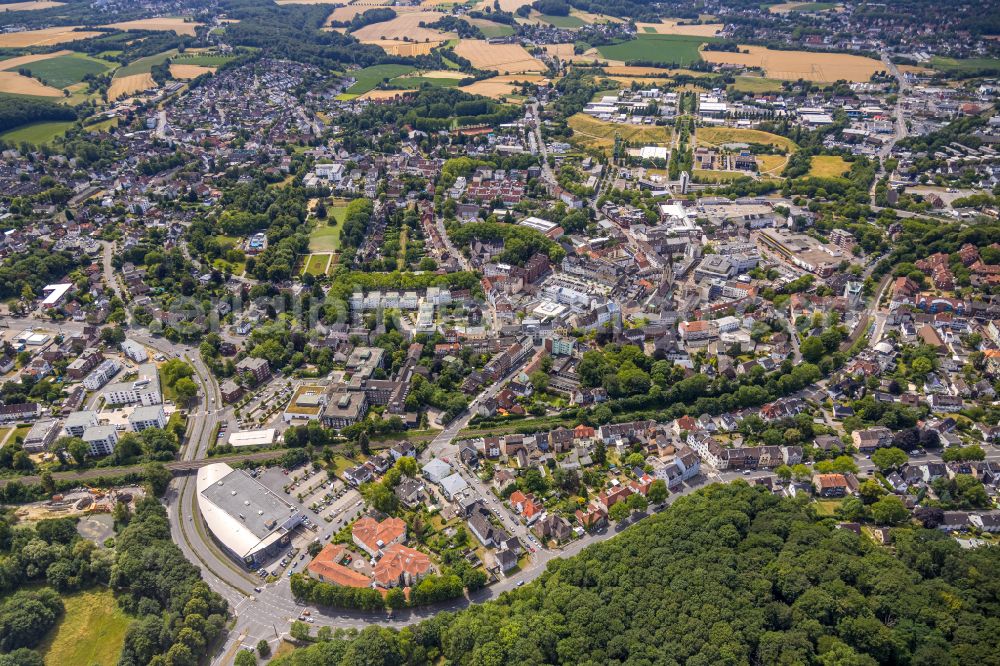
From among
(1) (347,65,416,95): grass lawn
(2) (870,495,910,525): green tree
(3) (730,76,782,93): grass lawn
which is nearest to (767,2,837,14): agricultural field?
(3) (730,76,782,93): grass lawn

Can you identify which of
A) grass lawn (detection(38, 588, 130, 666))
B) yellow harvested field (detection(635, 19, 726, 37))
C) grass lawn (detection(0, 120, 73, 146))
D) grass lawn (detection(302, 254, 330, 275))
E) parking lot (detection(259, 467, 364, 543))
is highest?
yellow harvested field (detection(635, 19, 726, 37))

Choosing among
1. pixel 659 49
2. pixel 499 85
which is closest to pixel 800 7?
pixel 659 49

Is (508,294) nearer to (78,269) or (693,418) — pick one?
(693,418)

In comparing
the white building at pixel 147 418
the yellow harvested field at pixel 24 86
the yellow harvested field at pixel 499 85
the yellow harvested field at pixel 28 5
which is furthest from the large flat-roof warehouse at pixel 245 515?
the yellow harvested field at pixel 28 5

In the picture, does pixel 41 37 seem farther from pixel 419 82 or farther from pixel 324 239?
pixel 324 239

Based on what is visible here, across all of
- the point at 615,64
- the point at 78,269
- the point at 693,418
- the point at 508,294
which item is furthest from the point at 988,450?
the point at 615,64

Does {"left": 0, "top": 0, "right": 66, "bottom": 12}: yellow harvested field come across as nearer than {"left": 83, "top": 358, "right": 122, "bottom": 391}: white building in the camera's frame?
No

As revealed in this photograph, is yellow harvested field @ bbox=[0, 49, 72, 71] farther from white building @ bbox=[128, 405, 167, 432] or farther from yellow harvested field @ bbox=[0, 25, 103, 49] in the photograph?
white building @ bbox=[128, 405, 167, 432]
